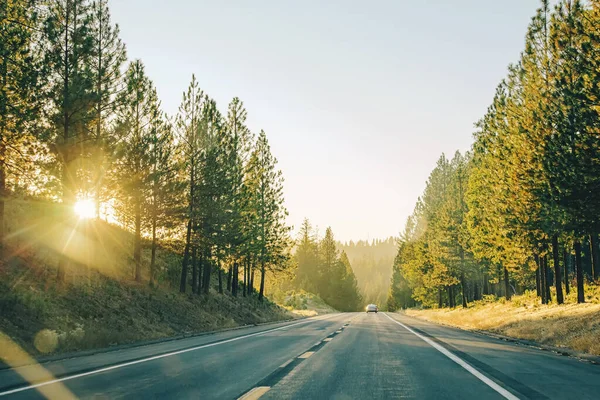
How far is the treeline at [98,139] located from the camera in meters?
18.5

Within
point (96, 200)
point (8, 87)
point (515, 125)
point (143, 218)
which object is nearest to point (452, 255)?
point (515, 125)

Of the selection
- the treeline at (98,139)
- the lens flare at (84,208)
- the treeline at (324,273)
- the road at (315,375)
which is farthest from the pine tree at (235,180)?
the treeline at (324,273)

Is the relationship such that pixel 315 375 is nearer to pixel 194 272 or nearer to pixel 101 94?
pixel 101 94

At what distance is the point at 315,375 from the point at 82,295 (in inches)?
604

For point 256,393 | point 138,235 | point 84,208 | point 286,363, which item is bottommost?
point 286,363

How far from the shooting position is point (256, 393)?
684 centimetres

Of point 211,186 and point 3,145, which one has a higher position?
point 211,186

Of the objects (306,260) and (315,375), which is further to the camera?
(306,260)

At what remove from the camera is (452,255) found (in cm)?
5294

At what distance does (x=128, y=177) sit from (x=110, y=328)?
8.82 m

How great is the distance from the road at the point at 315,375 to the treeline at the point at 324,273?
114331 millimetres

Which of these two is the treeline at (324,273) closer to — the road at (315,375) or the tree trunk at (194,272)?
the tree trunk at (194,272)

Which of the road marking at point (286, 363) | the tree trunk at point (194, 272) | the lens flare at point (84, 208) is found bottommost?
the road marking at point (286, 363)

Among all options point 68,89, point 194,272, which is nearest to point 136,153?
point 68,89
